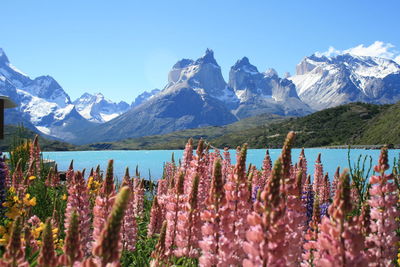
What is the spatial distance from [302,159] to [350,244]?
679cm

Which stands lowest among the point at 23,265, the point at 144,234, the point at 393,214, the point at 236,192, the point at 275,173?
the point at 144,234

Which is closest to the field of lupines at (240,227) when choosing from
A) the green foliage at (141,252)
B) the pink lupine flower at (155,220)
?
the green foliage at (141,252)

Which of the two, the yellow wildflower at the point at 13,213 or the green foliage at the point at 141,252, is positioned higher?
the yellow wildflower at the point at 13,213

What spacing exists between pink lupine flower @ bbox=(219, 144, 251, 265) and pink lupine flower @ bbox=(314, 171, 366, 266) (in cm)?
86

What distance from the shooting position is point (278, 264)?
2240 millimetres

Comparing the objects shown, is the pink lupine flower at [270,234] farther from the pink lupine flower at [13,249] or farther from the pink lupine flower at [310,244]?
the pink lupine flower at [13,249]

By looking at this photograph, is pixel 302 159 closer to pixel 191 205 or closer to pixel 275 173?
pixel 191 205

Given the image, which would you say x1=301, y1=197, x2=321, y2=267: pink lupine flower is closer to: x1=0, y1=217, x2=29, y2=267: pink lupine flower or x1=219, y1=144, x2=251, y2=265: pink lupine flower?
x1=219, y1=144, x2=251, y2=265: pink lupine flower

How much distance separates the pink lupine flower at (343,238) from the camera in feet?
7.36

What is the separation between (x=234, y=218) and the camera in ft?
10.1

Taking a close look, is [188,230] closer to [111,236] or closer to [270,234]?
[270,234]

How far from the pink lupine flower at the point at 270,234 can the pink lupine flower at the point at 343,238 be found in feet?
1.07

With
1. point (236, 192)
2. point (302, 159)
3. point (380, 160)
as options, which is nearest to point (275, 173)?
point (236, 192)

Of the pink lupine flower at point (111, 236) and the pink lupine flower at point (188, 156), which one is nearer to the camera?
the pink lupine flower at point (111, 236)
